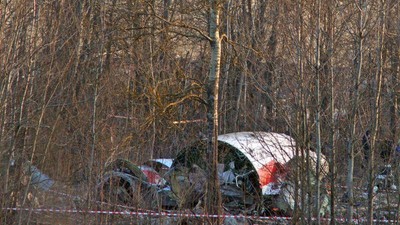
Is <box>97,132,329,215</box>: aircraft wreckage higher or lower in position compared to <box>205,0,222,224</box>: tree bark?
lower

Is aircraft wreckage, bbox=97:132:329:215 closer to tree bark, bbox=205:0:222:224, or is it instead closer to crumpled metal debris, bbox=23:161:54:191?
tree bark, bbox=205:0:222:224

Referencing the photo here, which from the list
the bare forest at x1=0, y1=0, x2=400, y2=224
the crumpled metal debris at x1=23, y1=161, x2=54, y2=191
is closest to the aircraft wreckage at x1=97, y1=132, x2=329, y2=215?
the bare forest at x1=0, y1=0, x2=400, y2=224

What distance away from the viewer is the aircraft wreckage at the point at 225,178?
9.73 meters

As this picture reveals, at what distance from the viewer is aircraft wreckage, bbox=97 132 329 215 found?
973cm

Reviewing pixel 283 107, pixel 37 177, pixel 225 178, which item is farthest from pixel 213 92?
pixel 37 177

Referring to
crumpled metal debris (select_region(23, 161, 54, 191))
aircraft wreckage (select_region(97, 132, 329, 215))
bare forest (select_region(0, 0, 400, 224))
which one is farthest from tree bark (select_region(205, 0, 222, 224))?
crumpled metal debris (select_region(23, 161, 54, 191))

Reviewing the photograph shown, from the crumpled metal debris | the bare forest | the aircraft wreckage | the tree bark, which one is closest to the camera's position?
the bare forest

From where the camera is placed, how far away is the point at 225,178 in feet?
46.7

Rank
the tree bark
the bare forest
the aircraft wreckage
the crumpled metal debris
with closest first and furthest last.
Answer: the bare forest
the crumpled metal debris
the aircraft wreckage
the tree bark

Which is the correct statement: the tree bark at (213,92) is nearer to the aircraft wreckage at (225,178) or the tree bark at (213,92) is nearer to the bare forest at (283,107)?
the bare forest at (283,107)

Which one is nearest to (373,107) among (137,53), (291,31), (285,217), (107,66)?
(291,31)

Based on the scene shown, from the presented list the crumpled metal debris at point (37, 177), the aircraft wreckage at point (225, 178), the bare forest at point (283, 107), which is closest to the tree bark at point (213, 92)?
the bare forest at point (283, 107)

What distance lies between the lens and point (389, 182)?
34.0 ft

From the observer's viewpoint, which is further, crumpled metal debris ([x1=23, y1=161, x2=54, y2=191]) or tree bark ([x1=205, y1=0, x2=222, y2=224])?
tree bark ([x1=205, y1=0, x2=222, y2=224])
